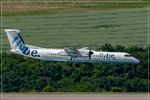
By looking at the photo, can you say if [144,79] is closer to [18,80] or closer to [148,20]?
[18,80]

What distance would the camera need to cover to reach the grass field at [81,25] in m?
23.8

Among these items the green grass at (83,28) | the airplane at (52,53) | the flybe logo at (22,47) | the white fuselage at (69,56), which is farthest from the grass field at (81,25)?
the flybe logo at (22,47)

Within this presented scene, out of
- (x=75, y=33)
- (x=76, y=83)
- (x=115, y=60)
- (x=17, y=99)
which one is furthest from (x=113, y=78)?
(x=17, y=99)

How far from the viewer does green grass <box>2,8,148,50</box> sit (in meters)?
23.6

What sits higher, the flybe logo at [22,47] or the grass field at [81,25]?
the grass field at [81,25]

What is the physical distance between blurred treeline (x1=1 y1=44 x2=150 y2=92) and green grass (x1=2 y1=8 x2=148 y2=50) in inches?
96.6

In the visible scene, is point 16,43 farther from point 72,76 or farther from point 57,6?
point 57,6

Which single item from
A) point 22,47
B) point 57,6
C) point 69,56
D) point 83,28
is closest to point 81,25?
point 83,28

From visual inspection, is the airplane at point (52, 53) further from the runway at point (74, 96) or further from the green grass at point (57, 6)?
the green grass at point (57, 6)

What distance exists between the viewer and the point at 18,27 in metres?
25.2

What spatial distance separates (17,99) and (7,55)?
30.0ft

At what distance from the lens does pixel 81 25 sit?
84.6 feet

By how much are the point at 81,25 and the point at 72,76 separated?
6175 mm

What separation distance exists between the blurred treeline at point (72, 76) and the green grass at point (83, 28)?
2.45m
